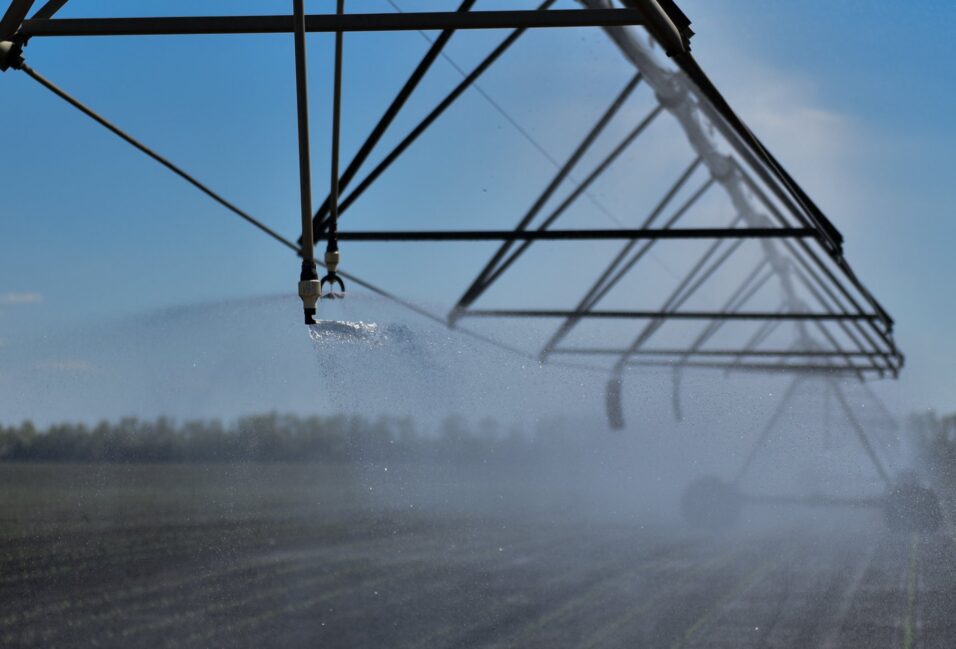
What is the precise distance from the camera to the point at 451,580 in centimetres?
1397

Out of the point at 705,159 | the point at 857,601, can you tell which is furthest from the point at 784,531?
the point at 705,159

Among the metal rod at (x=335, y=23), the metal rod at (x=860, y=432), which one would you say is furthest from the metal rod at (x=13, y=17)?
the metal rod at (x=860, y=432)

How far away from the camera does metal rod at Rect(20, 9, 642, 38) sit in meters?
6.38

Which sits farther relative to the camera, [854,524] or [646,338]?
[854,524]

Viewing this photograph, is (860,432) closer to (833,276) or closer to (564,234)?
(833,276)

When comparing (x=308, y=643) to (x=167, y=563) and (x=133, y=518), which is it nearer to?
(x=167, y=563)

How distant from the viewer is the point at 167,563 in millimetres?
16031

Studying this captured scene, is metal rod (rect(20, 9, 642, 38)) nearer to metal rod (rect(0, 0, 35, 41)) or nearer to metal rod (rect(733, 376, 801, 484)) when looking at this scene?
metal rod (rect(0, 0, 35, 41))

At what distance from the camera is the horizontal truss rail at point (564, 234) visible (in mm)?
10227

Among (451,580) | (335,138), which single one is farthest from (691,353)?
(335,138)

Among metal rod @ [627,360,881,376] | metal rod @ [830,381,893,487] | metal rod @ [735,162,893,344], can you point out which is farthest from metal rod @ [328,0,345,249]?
metal rod @ [830,381,893,487]

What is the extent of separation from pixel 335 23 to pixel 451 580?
8535 mm

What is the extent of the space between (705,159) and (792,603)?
15.8 feet

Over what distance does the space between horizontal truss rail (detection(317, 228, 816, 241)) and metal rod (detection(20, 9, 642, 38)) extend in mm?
3649
